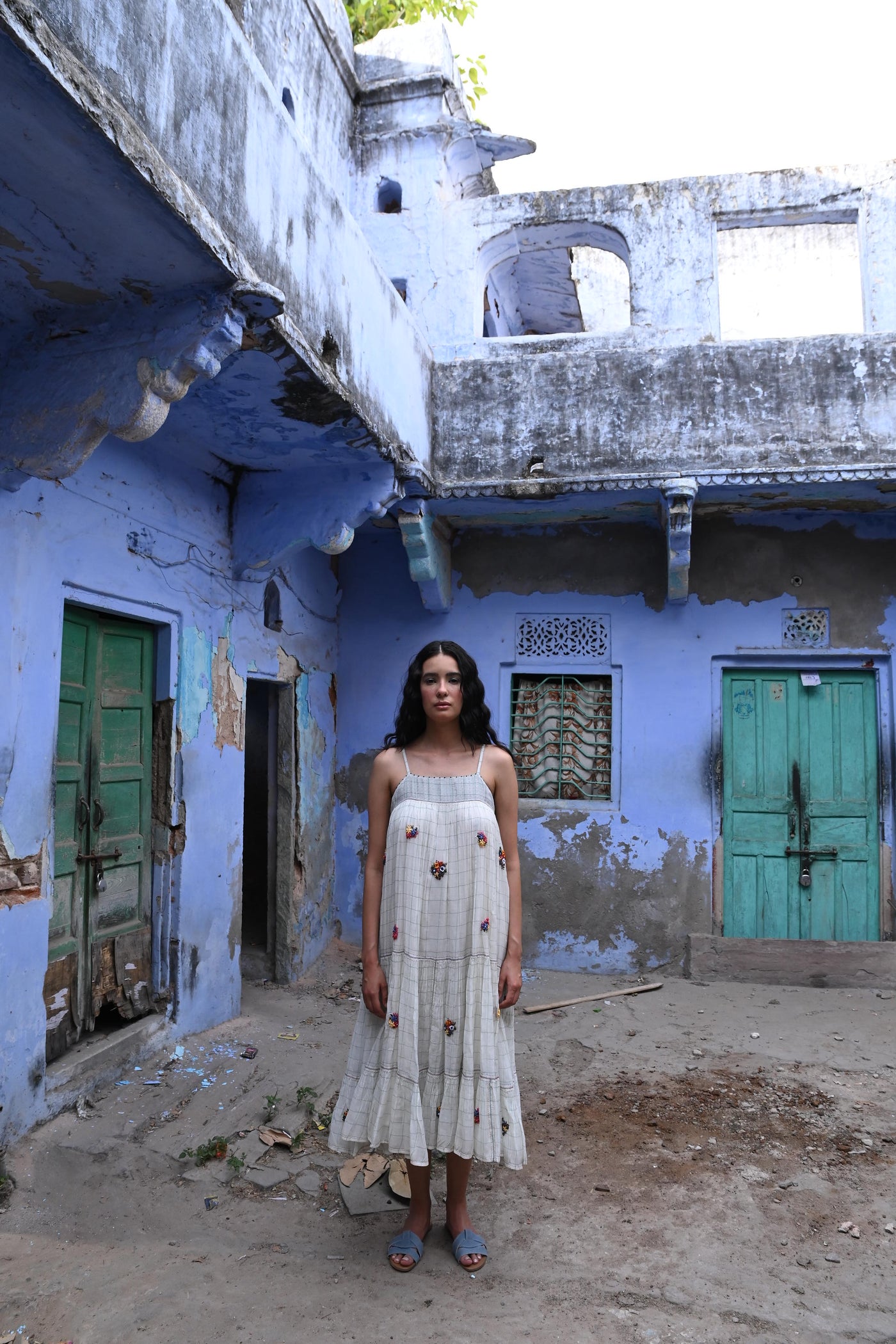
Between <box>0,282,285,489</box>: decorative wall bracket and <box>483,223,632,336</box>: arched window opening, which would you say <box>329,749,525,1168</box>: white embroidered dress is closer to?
<box>0,282,285,489</box>: decorative wall bracket

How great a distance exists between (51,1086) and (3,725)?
55.1 inches

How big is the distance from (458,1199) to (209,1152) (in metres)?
1.24

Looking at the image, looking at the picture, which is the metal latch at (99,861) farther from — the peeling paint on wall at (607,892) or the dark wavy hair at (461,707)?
the peeling paint on wall at (607,892)

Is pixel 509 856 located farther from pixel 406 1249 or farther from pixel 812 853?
pixel 812 853

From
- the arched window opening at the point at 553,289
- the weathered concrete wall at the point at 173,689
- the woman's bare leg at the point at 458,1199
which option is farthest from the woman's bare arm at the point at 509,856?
the arched window opening at the point at 553,289

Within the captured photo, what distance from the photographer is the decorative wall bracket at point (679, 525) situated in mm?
5512

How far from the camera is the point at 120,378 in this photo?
2959 millimetres

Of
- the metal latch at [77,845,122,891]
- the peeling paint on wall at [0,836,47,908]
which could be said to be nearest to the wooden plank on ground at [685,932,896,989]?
the metal latch at [77,845,122,891]

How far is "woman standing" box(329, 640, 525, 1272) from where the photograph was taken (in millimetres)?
2438

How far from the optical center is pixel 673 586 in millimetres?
6145

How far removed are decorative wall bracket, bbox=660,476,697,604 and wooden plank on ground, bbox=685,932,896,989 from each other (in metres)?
2.37

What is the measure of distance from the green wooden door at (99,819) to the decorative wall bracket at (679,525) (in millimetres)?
3177

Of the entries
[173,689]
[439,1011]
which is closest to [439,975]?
[439,1011]

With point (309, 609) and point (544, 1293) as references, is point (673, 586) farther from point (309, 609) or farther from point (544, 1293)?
point (544, 1293)
